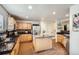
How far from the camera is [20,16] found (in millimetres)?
1829

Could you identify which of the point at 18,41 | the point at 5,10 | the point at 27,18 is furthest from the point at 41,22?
the point at 5,10

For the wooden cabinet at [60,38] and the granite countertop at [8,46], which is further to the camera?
the wooden cabinet at [60,38]

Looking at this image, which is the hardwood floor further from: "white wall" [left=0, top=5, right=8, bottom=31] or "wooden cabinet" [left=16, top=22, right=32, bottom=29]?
"white wall" [left=0, top=5, right=8, bottom=31]

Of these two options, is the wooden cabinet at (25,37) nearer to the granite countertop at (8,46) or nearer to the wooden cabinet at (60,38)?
the granite countertop at (8,46)

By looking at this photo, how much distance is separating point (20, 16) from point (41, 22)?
403 mm

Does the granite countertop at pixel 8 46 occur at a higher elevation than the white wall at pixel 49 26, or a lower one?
lower

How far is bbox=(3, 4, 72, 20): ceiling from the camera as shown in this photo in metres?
1.78

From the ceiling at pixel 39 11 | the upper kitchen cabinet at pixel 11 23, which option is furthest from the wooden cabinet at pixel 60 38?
the upper kitchen cabinet at pixel 11 23

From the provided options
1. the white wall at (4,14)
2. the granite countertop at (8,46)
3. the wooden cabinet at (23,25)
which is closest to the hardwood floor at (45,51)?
the granite countertop at (8,46)

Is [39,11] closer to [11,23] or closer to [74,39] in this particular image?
[11,23]

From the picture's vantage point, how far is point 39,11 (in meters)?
1.82

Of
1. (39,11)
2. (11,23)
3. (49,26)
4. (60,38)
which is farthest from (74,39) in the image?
(11,23)

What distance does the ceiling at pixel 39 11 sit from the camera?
1.78 metres
